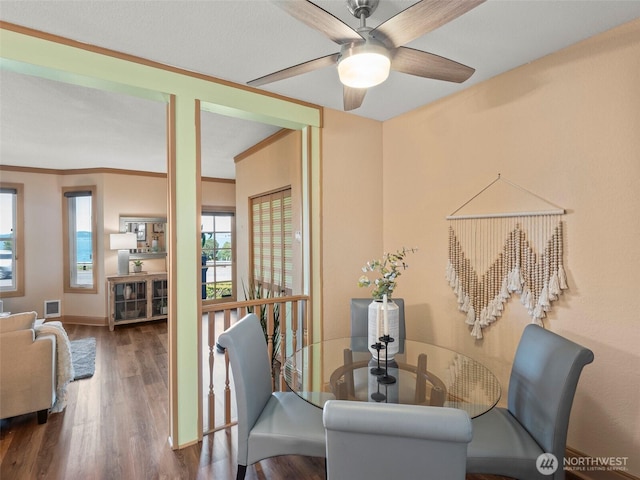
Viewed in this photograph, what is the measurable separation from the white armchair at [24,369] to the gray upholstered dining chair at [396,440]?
247 cm

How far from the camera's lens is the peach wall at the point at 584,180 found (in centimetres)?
167

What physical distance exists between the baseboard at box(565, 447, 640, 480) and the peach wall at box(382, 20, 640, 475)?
29mm

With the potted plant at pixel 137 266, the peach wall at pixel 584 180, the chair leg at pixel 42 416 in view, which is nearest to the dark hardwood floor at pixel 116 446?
the chair leg at pixel 42 416

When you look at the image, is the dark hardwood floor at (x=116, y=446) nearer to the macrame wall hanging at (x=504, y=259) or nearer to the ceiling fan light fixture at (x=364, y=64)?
the macrame wall hanging at (x=504, y=259)

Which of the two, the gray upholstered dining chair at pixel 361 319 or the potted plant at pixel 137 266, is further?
the potted plant at pixel 137 266

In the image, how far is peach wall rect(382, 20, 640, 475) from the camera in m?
1.67

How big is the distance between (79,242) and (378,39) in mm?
5872

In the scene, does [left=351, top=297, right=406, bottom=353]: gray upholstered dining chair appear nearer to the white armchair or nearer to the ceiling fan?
the ceiling fan

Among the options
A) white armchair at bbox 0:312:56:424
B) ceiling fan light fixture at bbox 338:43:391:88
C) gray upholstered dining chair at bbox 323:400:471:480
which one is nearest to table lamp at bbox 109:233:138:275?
white armchair at bbox 0:312:56:424

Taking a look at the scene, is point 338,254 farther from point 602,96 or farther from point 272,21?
point 602,96

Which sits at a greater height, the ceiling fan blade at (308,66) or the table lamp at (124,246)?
the ceiling fan blade at (308,66)

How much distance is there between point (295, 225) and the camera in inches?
129

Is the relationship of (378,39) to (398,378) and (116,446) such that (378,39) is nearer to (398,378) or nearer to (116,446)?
(398,378)

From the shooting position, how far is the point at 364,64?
137cm
